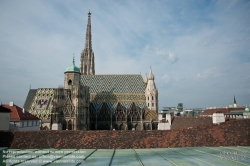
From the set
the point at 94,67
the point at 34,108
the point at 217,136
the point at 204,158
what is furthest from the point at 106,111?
the point at 204,158

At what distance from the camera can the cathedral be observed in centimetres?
4681

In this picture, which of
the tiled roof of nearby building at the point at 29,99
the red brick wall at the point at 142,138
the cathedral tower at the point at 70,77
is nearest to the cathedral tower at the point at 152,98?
the cathedral tower at the point at 70,77

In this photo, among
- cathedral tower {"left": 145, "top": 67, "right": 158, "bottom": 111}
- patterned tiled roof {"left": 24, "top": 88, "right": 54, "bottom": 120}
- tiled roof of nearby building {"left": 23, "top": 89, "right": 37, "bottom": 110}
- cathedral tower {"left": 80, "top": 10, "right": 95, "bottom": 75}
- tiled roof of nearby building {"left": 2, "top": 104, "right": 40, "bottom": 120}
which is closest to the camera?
tiled roof of nearby building {"left": 2, "top": 104, "right": 40, "bottom": 120}

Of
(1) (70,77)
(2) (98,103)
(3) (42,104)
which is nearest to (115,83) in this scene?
(2) (98,103)

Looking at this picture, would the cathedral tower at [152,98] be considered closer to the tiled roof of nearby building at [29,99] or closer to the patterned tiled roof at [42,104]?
the patterned tiled roof at [42,104]

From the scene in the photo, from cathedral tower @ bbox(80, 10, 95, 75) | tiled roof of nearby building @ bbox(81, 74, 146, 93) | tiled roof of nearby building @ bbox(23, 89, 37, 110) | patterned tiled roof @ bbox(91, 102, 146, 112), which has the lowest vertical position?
patterned tiled roof @ bbox(91, 102, 146, 112)

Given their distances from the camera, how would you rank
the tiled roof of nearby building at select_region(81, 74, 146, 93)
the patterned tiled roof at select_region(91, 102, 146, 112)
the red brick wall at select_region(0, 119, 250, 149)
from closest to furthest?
the red brick wall at select_region(0, 119, 250, 149), the patterned tiled roof at select_region(91, 102, 146, 112), the tiled roof of nearby building at select_region(81, 74, 146, 93)

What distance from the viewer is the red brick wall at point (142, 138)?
18.1 metres

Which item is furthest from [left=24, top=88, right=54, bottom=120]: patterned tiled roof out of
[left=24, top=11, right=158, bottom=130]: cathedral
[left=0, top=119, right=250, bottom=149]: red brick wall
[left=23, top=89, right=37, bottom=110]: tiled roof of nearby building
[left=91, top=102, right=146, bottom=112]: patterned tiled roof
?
[left=0, top=119, right=250, bottom=149]: red brick wall

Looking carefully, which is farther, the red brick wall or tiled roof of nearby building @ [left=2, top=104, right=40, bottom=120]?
tiled roof of nearby building @ [left=2, top=104, right=40, bottom=120]

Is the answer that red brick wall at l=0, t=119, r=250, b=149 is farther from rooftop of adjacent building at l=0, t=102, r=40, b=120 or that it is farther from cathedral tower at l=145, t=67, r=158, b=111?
cathedral tower at l=145, t=67, r=158, b=111

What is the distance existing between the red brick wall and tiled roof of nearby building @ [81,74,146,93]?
138ft

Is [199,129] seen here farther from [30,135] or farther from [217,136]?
[30,135]

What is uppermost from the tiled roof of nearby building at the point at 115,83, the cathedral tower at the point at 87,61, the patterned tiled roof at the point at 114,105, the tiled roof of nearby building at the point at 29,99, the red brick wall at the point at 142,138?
the cathedral tower at the point at 87,61
